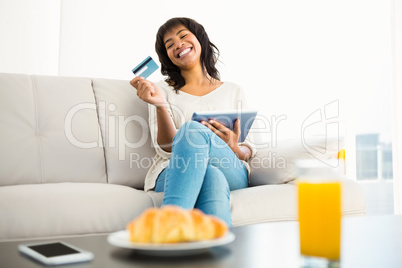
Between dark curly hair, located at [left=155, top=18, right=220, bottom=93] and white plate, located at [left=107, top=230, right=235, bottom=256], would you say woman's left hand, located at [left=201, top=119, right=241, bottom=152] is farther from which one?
white plate, located at [left=107, top=230, right=235, bottom=256]

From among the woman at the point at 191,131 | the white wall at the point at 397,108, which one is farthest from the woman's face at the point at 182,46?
the white wall at the point at 397,108

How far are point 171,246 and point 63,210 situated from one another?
0.85 metres

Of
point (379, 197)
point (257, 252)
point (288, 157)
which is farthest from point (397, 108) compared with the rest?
point (257, 252)

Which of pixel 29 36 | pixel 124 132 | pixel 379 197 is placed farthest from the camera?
pixel 379 197

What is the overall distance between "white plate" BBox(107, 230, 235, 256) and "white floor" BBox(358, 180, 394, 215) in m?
3.17

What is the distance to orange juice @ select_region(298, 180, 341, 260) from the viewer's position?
1.93 ft

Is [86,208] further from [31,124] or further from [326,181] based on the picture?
[326,181]

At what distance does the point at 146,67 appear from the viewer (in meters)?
1.85

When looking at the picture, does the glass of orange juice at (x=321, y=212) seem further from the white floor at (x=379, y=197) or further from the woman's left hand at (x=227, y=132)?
the white floor at (x=379, y=197)

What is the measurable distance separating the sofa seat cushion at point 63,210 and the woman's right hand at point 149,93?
467 millimetres

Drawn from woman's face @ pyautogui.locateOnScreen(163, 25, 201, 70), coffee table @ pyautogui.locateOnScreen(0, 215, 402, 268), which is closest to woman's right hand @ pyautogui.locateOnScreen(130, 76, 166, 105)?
woman's face @ pyautogui.locateOnScreen(163, 25, 201, 70)

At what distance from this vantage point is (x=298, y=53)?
3617 millimetres

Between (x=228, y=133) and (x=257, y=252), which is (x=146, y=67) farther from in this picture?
(x=257, y=252)

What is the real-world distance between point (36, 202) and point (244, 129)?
837 millimetres
